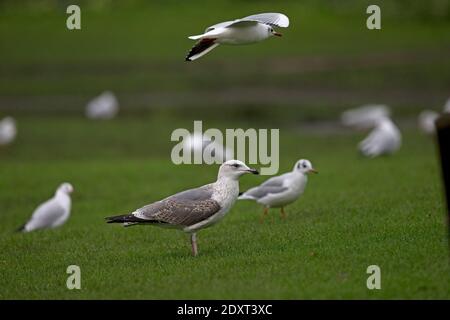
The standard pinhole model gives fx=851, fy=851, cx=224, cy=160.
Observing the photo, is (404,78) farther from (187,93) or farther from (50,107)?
(50,107)

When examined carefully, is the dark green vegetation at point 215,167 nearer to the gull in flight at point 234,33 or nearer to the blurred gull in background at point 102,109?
the blurred gull in background at point 102,109

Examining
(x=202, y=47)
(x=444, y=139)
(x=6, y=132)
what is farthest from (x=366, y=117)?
(x=444, y=139)

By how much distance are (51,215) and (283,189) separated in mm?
3722

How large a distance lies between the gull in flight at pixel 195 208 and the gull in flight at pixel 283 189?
175cm

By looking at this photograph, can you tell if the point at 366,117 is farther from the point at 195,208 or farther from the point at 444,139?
the point at 444,139

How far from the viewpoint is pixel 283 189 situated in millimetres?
10375

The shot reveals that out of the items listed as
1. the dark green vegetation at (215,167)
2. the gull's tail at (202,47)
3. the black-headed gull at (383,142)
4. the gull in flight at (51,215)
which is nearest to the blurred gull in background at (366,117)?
the dark green vegetation at (215,167)

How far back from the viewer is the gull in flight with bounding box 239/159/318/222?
10.4 meters

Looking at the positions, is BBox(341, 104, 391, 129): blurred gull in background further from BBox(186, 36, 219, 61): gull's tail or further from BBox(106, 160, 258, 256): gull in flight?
BBox(106, 160, 258, 256): gull in flight

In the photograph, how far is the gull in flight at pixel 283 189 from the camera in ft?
34.0

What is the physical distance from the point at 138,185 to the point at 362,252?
7601mm

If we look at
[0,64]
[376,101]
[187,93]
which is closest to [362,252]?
[376,101]

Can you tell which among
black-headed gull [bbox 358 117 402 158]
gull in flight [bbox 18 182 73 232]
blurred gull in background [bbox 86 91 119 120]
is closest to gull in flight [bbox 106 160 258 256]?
gull in flight [bbox 18 182 73 232]

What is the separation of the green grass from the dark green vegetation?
0.03 meters
